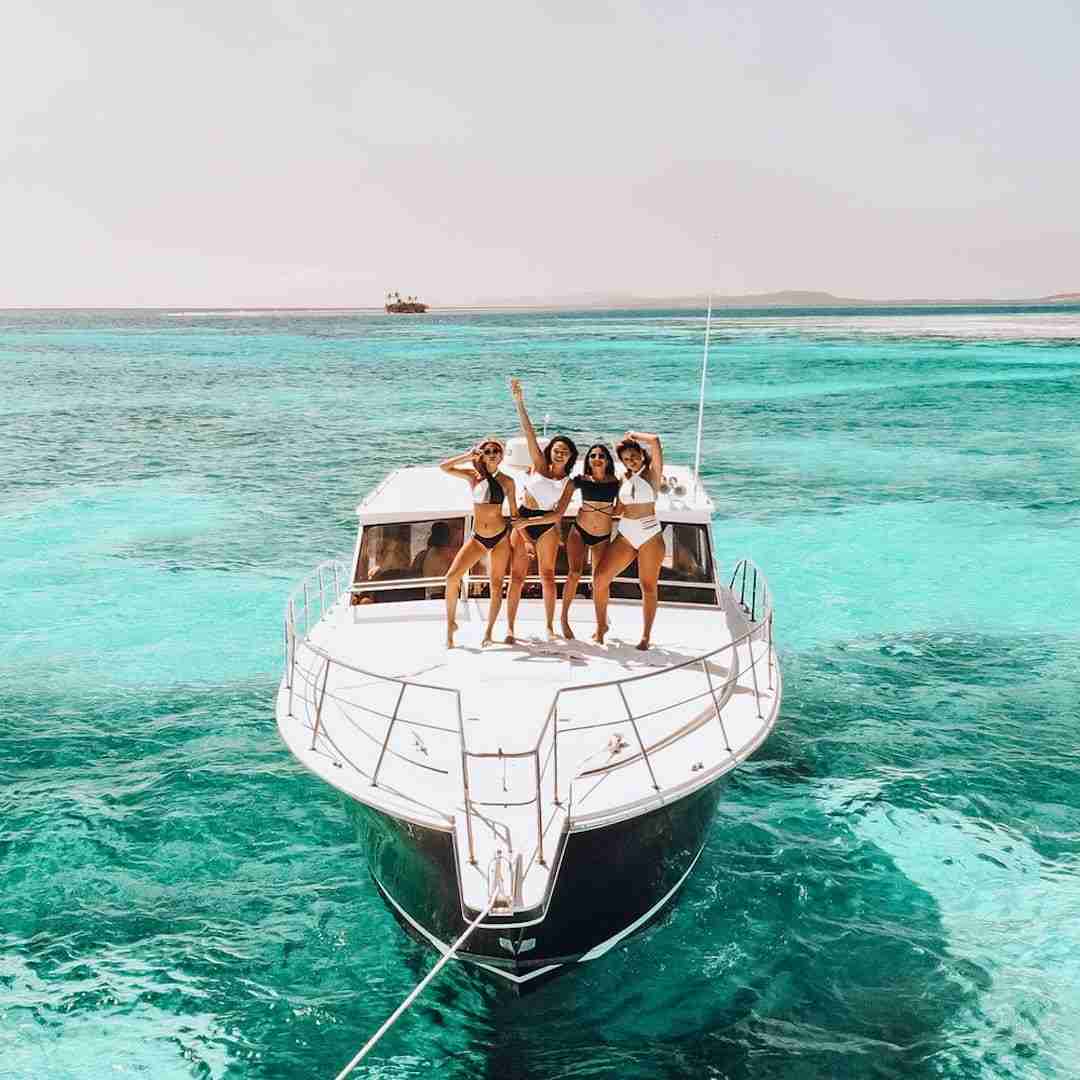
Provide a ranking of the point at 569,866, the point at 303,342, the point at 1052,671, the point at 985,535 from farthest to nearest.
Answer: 1. the point at 303,342
2. the point at 985,535
3. the point at 1052,671
4. the point at 569,866

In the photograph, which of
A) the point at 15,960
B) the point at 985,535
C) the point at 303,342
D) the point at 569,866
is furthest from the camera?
the point at 303,342

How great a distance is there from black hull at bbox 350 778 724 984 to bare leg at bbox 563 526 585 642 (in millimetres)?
2041

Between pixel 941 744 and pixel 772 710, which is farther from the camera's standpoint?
pixel 941 744

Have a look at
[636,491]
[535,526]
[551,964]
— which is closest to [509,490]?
[535,526]

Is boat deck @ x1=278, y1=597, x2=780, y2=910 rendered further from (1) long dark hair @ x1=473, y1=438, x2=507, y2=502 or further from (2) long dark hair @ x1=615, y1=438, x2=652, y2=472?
(2) long dark hair @ x1=615, y1=438, x2=652, y2=472

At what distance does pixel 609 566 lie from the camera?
344 inches

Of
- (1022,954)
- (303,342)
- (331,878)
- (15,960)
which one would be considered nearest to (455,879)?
(331,878)

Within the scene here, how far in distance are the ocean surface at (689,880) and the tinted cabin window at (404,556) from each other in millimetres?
2481

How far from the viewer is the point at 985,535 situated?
2144 cm

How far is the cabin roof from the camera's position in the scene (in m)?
9.48

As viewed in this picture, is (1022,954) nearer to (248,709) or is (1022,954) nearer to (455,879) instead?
(455,879)

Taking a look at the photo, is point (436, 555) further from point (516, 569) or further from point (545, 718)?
point (545, 718)

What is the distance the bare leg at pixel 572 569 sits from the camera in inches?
348

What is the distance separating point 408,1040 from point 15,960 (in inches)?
133
